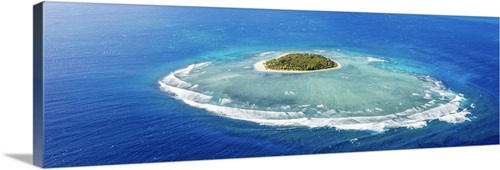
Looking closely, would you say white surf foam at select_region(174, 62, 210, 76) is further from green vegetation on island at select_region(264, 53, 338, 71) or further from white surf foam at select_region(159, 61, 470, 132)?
green vegetation on island at select_region(264, 53, 338, 71)

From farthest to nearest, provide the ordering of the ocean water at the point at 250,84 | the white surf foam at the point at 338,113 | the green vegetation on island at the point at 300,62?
1. the green vegetation on island at the point at 300,62
2. the white surf foam at the point at 338,113
3. the ocean water at the point at 250,84

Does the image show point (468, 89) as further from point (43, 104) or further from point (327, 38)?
point (43, 104)

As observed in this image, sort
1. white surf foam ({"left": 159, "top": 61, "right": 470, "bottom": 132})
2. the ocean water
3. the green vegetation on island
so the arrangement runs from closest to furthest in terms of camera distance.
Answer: the ocean water < white surf foam ({"left": 159, "top": 61, "right": 470, "bottom": 132}) < the green vegetation on island

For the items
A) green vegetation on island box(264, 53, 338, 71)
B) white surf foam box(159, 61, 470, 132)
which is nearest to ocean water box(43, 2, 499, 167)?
white surf foam box(159, 61, 470, 132)

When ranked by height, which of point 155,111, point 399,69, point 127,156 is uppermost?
point 399,69

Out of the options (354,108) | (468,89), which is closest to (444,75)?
(468,89)

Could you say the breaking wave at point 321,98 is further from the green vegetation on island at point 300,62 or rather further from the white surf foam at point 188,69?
the green vegetation on island at point 300,62

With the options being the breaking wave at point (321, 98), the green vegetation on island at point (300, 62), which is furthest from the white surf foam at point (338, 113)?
the green vegetation on island at point (300, 62)
